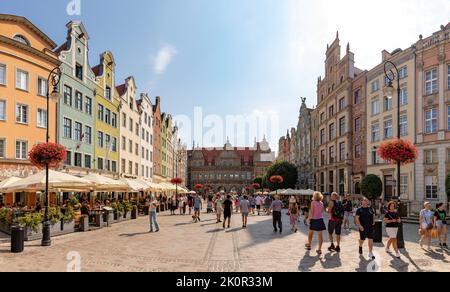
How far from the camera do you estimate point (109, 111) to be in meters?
40.0

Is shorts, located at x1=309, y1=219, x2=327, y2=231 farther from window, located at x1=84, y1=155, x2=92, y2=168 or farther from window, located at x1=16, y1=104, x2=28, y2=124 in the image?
window, located at x1=84, y1=155, x2=92, y2=168

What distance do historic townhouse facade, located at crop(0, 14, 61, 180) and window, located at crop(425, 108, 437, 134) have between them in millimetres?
28848

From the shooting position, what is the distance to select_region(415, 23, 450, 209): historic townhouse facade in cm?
2783

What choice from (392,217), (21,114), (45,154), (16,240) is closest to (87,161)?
(21,114)

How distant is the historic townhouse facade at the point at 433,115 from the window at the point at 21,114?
31.0 m

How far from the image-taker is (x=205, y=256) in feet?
36.7

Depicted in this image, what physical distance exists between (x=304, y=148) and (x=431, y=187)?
35.1m

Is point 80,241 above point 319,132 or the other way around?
the other way around

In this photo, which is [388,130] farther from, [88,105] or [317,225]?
[88,105]

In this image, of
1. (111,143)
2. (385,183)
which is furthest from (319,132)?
(111,143)

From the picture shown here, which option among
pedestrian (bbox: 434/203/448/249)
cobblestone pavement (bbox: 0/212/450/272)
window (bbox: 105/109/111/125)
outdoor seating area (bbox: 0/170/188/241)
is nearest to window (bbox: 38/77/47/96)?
outdoor seating area (bbox: 0/170/188/241)
